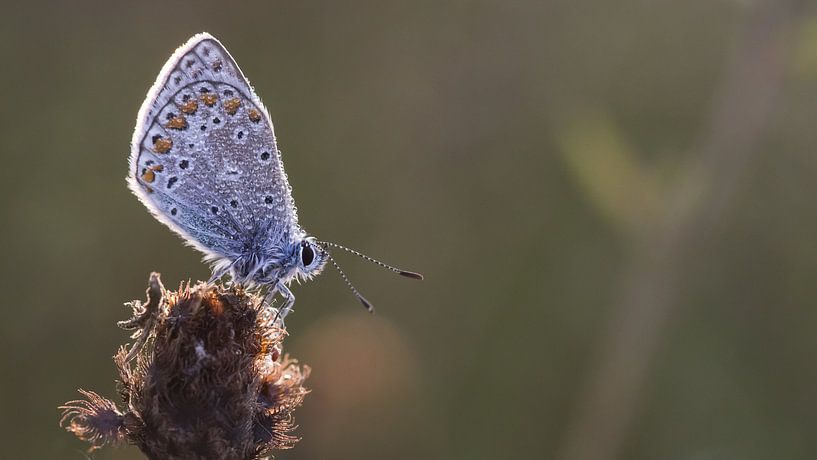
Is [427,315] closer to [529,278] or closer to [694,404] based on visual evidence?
[529,278]

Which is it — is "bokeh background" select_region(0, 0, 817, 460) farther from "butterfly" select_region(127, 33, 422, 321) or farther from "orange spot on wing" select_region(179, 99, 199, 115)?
"orange spot on wing" select_region(179, 99, 199, 115)

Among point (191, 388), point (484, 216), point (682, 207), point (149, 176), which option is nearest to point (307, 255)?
point (149, 176)

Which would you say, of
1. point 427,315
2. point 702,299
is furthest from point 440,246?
point 702,299

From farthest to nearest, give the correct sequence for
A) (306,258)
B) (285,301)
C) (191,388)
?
(306,258)
(285,301)
(191,388)

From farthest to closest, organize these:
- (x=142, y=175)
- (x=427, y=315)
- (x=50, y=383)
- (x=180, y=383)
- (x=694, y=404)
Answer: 1. (x=427, y=315)
2. (x=694, y=404)
3. (x=50, y=383)
4. (x=142, y=175)
5. (x=180, y=383)

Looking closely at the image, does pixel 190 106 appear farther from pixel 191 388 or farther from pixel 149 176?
pixel 191 388

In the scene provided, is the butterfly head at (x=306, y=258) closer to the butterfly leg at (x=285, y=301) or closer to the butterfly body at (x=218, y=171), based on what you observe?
the butterfly body at (x=218, y=171)

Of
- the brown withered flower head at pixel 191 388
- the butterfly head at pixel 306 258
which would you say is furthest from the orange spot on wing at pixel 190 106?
the brown withered flower head at pixel 191 388
